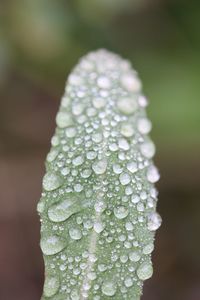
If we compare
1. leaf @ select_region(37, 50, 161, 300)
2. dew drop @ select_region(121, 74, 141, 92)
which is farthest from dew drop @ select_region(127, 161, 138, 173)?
dew drop @ select_region(121, 74, 141, 92)

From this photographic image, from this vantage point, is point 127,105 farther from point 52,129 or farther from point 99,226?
point 52,129

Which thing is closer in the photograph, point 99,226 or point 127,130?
point 99,226

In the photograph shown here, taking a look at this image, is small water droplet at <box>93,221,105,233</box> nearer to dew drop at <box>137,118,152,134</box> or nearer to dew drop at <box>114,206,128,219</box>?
dew drop at <box>114,206,128,219</box>

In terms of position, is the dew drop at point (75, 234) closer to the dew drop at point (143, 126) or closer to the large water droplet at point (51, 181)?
the large water droplet at point (51, 181)

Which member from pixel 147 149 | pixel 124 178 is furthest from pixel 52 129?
pixel 124 178

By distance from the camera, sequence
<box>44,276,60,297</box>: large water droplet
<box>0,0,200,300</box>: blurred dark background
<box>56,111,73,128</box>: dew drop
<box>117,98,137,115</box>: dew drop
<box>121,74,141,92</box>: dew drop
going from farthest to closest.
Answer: <box>0,0,200,300</box>: blurred dark background < <box>121,74,141,92</box>: dew drop < <box>117,98,137,115</box>: dew drop < <box>56,111,73,128</box>: dew drop < <box>44,276,60,297</box>: large water droplet

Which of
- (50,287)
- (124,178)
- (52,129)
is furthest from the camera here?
(52,129)
